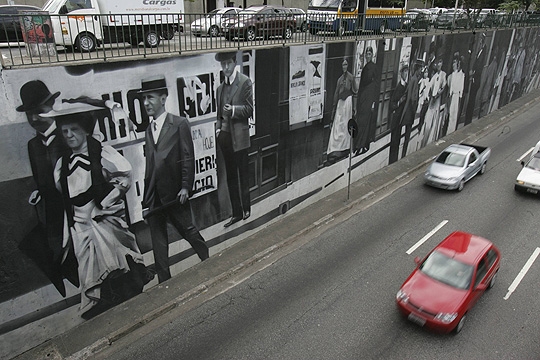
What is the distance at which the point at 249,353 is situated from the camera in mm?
9039

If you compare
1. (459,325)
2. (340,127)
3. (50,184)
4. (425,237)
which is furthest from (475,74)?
(50,184)

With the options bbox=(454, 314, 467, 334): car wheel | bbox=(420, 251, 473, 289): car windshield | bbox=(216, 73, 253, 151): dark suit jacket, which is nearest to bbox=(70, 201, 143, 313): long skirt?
bbox=(216, 73, 253, 151): dark suit jacket

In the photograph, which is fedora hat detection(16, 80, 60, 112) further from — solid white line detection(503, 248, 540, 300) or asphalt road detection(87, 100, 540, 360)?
solid white line detection(503, 248, 540, 300)

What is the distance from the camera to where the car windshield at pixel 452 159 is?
17.4 metres

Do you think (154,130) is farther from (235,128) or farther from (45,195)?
(45,195)

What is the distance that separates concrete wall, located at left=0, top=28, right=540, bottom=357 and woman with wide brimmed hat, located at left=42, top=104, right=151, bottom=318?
2.3 inches

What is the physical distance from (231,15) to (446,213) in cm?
1041

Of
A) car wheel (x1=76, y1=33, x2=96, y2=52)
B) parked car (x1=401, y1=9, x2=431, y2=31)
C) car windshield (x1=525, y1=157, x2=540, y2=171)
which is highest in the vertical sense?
parked car (x1=401, y1=9, x2=431, y2=31)

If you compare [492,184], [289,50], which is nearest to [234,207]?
[289,50]

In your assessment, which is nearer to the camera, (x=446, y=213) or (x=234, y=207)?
(x=234, y=207)

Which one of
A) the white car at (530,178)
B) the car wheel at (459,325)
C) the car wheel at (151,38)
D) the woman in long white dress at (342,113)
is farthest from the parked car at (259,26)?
the white car at (530,178)

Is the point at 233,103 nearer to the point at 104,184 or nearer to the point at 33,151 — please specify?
the point at 104,184

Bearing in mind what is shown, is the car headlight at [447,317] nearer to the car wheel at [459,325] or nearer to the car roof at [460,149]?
the car wheel at [459,325]

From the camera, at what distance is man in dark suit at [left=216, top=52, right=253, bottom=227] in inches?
450
